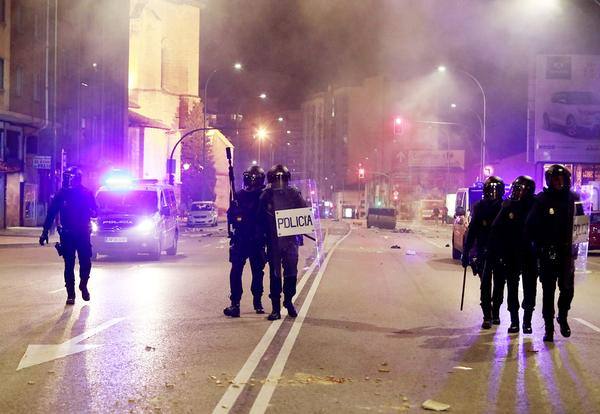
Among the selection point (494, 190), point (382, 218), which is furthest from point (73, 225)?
point (382, 218)

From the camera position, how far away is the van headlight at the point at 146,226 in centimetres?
2041

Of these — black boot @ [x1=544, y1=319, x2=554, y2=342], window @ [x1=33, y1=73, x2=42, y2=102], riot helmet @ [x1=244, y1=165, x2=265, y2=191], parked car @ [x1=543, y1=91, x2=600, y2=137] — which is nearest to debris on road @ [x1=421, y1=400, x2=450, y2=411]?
black boot @ [x1=544, y1=319, x2=554, y2=342]

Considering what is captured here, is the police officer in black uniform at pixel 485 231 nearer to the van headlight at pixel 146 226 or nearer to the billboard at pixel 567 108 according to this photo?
the van headlight at pixel 146 226

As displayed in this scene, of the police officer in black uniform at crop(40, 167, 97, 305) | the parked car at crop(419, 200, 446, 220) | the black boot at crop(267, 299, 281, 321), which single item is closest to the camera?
the black boot at crop(267, 299, 281, 321)

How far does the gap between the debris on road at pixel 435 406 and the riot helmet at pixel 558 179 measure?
12.0 feet

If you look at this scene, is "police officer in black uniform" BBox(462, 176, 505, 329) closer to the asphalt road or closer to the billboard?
the asphalt road

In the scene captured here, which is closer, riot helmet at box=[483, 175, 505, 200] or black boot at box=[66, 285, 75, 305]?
riot helmet at box=[483, 175, 505, 200]

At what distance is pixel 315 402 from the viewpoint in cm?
576

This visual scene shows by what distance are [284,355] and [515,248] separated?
335 cm

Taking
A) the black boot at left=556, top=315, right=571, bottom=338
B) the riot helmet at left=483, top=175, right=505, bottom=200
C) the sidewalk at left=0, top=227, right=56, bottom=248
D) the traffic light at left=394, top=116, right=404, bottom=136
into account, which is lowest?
the sidewalk at left=0, top=227, right=56, bottom=248

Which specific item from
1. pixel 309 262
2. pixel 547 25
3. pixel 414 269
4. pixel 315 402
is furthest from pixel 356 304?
pixel 547 25

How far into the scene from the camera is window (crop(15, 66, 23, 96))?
38375mm

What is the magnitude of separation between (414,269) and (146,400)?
45.1 ft

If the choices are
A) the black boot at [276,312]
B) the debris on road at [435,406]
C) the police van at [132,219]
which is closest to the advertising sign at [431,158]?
the police van at [132,219]
